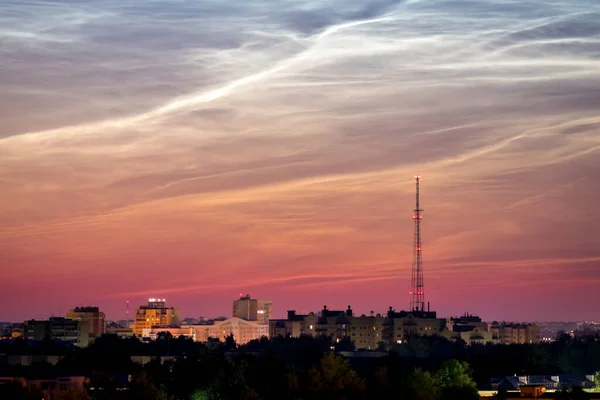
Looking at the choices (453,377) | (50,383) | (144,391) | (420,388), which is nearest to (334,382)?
(420,388)

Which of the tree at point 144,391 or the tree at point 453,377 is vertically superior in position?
the tree at point 453,377

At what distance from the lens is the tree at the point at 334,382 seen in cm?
10950

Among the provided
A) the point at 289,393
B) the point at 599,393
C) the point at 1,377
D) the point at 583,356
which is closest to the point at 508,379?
the point at 599,393

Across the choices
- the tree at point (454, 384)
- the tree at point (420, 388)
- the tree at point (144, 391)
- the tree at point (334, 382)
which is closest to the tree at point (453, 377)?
the tree at point (454, 384)

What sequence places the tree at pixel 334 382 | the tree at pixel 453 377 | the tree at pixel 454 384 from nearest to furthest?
the tree at pixel 334 382, the tree at pixel 454 384, the tree at pixel 453 377

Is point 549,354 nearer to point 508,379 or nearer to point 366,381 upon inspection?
point 508,379

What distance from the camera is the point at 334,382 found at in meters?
111

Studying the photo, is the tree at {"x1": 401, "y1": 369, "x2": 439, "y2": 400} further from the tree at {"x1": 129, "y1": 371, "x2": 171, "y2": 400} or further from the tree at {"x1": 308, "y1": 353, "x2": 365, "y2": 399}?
the tree at {"x1": 129, "y1": 371, "x2": 171, "y2": 400}

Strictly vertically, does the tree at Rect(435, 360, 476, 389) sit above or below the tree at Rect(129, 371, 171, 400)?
above

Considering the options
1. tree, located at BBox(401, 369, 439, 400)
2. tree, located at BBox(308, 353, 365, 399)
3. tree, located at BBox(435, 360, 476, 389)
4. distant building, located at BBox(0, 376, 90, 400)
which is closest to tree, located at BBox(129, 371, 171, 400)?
tree, located at BBox(308, 353, 365, 399)

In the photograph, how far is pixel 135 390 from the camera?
333ft

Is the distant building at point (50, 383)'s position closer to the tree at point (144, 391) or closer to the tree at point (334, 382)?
the tree at point (144, 391)

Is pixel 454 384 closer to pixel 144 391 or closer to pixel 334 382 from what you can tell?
pixel 334 382

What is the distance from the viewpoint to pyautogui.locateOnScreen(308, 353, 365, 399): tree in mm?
109500
